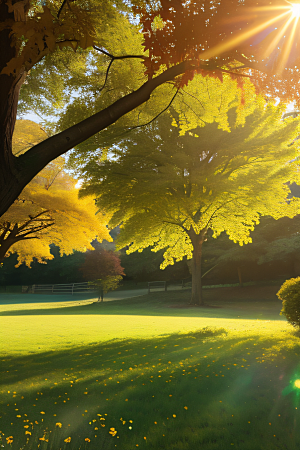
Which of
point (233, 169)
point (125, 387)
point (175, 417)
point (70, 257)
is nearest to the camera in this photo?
point (175, 417)

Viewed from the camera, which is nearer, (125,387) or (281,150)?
(125,387)

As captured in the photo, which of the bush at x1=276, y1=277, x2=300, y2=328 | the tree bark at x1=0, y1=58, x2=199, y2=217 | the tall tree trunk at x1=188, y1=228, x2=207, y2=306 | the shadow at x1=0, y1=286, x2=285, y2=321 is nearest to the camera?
the tree bark at x1=0, y1=58, x2=199, y2=217

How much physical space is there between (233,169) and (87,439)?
38.6 ft

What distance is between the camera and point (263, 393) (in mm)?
4992

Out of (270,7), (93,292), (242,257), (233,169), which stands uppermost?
(233,169)

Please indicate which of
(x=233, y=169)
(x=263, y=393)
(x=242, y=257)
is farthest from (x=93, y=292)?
(x=263, y=393)

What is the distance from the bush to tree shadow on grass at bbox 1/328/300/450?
46.7 inches

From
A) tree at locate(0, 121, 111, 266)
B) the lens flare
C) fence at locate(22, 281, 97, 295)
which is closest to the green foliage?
tree at locate(0, 121, 111, 266)

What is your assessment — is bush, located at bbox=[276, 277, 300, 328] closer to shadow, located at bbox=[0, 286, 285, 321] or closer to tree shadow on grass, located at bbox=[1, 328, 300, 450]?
tree shadow on grass, located at bbox=[1, 328, 300, 450]

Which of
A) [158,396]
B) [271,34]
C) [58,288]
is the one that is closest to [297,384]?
[158,396]

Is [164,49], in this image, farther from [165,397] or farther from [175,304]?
[175,304]

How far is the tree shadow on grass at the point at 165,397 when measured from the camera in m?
4.02

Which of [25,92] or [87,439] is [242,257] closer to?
[25,92]

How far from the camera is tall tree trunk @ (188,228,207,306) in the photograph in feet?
68.1
